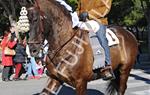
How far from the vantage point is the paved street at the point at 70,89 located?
1127cm

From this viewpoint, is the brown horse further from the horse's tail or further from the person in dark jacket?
the person in dark jacket

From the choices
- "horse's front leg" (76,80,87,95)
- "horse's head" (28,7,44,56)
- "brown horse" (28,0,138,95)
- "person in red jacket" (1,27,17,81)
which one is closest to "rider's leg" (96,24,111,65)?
"brown horse" (28,0,138,95)

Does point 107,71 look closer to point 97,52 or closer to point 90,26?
point 97,52

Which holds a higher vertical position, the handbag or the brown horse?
the brown horse

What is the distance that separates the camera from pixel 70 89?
11.4 meters

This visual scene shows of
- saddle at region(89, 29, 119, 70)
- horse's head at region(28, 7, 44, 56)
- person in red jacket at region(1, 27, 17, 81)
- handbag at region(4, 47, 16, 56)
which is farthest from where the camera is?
handbag at region(4, 47, 16, 56)

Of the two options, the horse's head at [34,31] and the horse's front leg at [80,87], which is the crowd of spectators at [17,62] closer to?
the horse's front leg at [80,87]

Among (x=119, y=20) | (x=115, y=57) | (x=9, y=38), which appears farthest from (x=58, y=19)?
(x=119, y=20)

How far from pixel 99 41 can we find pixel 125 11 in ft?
94.6

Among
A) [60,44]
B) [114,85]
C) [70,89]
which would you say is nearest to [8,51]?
[70,89]

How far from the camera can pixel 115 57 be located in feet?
26.5

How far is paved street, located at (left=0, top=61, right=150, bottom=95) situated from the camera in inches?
444

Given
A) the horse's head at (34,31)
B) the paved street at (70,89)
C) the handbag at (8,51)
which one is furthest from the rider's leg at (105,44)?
the handbag at (8,51)

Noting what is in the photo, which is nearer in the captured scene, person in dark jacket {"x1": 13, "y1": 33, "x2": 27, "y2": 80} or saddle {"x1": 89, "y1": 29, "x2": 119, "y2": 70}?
saddle {"x1": 89, "y1": 29, "x2": 119, "y2": 70}
